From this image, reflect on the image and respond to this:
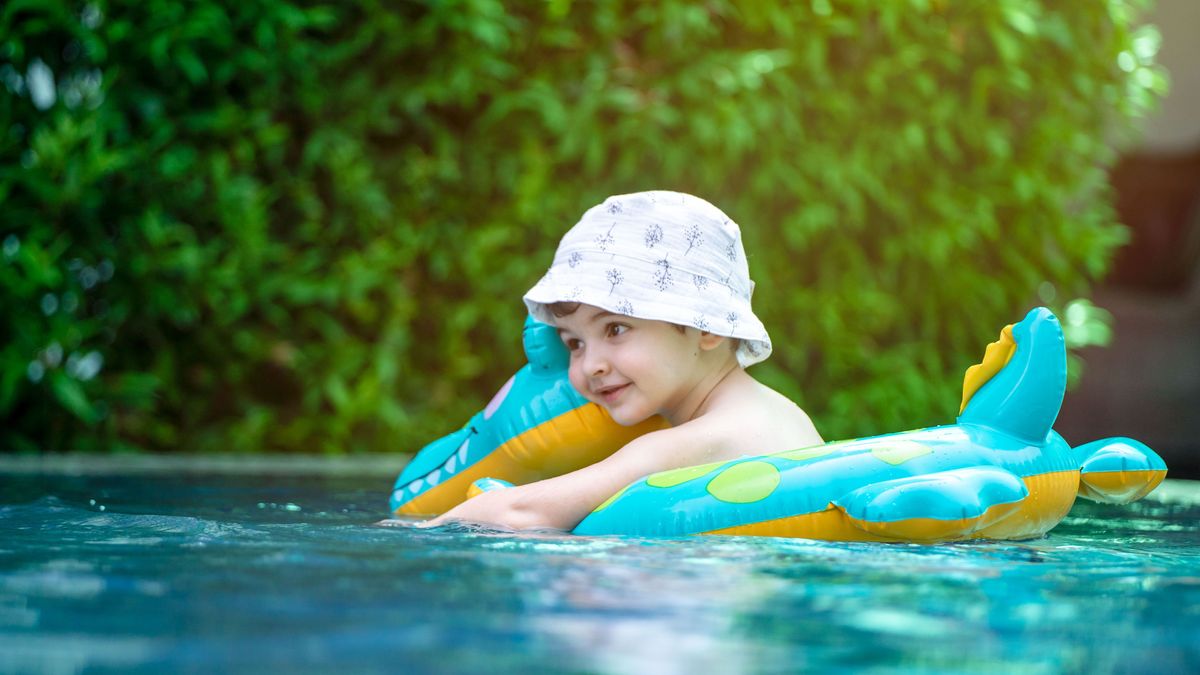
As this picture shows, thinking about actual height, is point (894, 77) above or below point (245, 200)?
above

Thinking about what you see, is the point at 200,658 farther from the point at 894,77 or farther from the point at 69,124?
the point at 894,77

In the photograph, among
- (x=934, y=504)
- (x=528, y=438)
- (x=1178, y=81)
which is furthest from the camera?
(x=1178, y=81)

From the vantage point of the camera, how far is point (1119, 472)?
10.5 ft

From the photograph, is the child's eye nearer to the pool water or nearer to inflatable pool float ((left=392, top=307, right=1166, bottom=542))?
inflatable pool float ((left=392, top=307, right=1166, bottom=542))

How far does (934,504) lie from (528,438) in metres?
1.17

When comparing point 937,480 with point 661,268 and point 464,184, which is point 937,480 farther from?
point 464,184

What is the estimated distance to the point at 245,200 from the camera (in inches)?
226

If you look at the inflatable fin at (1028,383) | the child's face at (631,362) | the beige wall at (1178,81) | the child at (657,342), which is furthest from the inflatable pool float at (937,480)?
the beige wall at (1178,81)

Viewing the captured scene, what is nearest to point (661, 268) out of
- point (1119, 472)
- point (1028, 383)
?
point (1028, 383)

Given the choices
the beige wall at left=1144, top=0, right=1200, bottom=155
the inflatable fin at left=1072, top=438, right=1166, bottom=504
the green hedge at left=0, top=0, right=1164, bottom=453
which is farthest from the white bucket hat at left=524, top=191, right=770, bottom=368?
the beige wall at left=1144, top=0, right=1200, bottom=155

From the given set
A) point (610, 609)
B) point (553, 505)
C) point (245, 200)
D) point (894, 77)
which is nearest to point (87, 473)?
point (245, 200)

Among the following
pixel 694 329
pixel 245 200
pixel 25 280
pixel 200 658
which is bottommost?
pixel 200 658

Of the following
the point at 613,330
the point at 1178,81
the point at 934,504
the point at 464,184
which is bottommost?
the point at 934,504

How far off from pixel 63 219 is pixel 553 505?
327 centimetres
